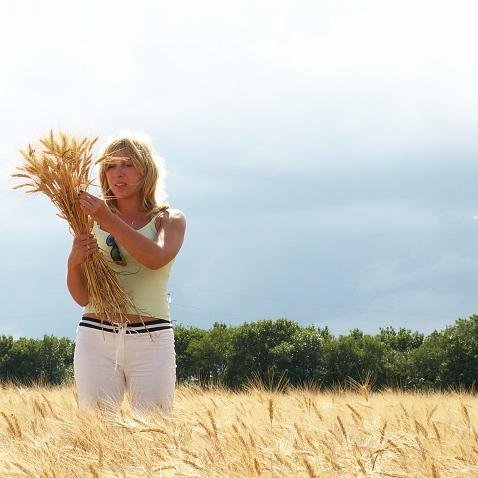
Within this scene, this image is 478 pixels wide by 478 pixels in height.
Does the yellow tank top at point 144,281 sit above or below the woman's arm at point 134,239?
below

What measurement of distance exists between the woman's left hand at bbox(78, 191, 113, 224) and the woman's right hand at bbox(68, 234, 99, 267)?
0.68 feet

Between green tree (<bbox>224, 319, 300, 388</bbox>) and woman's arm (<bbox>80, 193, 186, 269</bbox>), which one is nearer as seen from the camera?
woman's arm (<bbox>80, 193, 186, 269</bbox>)

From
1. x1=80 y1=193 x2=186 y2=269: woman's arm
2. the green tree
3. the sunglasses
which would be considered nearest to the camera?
x1=80 y1=193 x2=186 y2=269: woman's arm

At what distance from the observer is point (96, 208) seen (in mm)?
4109

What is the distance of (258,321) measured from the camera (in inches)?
646

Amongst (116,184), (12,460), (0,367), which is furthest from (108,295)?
(0,367)

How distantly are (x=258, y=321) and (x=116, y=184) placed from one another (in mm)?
12247

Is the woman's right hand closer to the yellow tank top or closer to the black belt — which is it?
the yellow tank top

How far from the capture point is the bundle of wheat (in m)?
4.36

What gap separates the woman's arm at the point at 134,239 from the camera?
4086 millimetres

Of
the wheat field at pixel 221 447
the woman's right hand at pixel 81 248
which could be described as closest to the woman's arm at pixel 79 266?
the woman's right hand at pixel 81 248

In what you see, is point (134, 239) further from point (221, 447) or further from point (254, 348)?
point (254, 348)

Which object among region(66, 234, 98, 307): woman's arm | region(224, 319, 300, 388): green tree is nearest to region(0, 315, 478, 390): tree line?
region(224, 319, 300, 388): green tree

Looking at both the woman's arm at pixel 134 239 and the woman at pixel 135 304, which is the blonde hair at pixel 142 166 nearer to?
the woman at pixel 135 304
